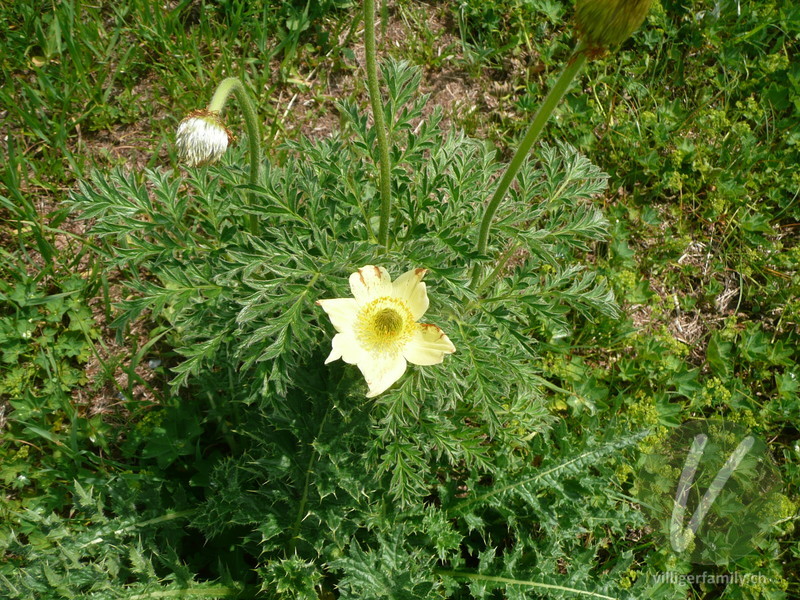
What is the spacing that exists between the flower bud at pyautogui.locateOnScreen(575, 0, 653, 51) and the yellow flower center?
80 cm

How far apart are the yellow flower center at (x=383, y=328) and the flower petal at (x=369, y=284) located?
2cm

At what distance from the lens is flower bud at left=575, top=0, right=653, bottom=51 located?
1256mm

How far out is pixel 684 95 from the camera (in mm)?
3516

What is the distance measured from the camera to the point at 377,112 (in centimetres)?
166

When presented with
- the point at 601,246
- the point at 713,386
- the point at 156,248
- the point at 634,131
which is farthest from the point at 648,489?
the point at 156,248

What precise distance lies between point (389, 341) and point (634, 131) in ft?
7.22

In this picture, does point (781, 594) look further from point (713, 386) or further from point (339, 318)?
point (339, 318)

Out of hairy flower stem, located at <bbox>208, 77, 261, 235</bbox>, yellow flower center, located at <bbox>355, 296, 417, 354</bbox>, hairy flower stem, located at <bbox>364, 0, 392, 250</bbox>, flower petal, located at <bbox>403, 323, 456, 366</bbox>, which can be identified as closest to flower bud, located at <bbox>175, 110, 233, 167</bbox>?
hairy flower stem, located at <bbox>208, 77, 261, 235</bbox>
